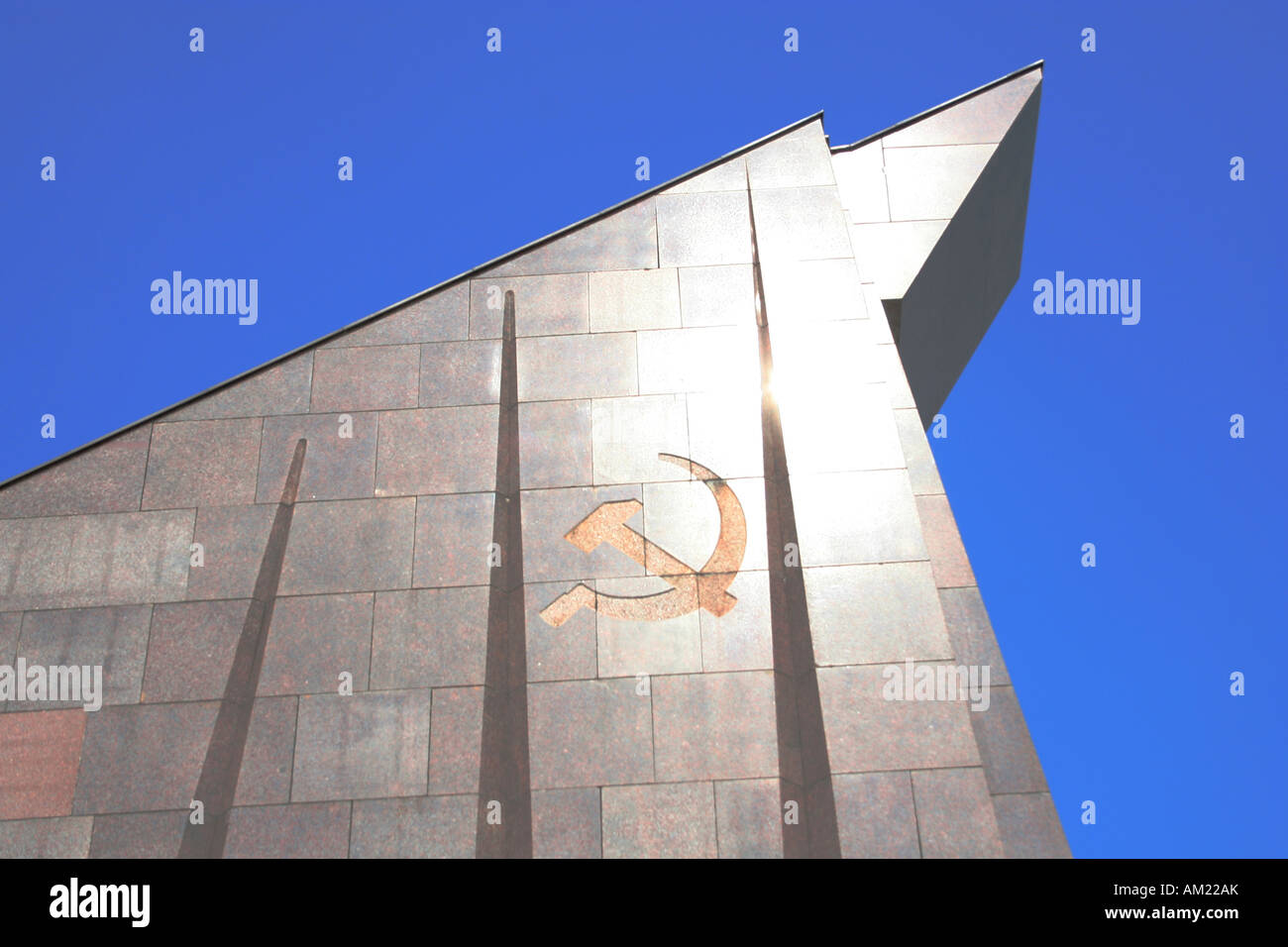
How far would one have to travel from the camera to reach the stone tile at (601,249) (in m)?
16.1

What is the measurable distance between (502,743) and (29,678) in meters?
5.14

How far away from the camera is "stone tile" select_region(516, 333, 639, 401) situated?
49.2 ft

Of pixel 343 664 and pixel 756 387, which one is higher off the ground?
pixel 756 387

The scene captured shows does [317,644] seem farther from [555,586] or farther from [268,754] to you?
[555,586]

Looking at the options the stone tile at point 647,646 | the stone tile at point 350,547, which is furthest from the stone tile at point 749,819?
the stone tile at point 350,547

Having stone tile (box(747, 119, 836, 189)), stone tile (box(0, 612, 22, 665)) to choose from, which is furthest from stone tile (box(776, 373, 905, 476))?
stone tile (box(0, 612, 22, 665))

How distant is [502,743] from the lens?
12812mm

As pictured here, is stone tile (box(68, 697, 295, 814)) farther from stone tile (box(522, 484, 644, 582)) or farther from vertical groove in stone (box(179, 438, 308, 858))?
stone tile (box(522, 484, 644, 582))

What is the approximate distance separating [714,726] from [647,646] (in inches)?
44.7

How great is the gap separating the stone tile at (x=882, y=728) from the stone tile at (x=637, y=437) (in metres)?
3.19

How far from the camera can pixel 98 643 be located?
1333cm
